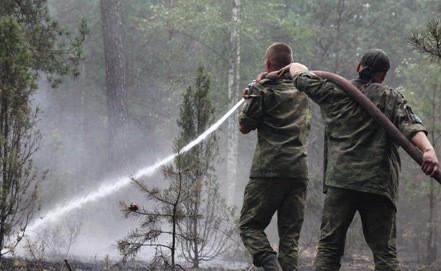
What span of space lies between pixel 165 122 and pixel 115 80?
10.8m

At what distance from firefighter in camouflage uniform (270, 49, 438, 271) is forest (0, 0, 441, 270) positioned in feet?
3.41

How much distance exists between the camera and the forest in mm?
7461

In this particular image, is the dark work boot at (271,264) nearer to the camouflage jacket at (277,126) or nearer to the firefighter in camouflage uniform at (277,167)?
the firefighter in camouflage uniform at (277,167)

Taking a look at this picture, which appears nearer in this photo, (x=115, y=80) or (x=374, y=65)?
(x=374, y=65)

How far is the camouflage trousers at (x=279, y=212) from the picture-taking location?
17.7 feet

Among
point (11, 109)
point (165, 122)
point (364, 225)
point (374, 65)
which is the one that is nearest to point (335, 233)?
point (364, 225)

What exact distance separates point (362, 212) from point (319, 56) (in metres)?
20.4

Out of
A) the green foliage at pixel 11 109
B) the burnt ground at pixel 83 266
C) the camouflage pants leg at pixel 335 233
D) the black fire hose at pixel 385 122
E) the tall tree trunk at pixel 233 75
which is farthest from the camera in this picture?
the tall tree trunk at pixel 233 75

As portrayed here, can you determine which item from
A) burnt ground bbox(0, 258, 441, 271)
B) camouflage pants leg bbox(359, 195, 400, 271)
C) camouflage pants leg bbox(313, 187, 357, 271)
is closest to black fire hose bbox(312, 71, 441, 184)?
camouflage pants leg bbox(359, 195, 400, 271)

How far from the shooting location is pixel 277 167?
17.7 feet

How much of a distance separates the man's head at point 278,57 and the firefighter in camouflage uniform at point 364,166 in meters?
0.87

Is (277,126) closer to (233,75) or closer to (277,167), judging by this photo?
(277,167)

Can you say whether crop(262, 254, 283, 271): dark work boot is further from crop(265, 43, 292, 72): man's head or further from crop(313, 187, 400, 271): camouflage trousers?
crop(265, 43, 292, 72): man's head

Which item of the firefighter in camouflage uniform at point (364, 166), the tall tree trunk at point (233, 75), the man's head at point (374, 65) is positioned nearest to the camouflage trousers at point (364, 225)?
the firefighter in camouflage uniform at point (364, 166)
